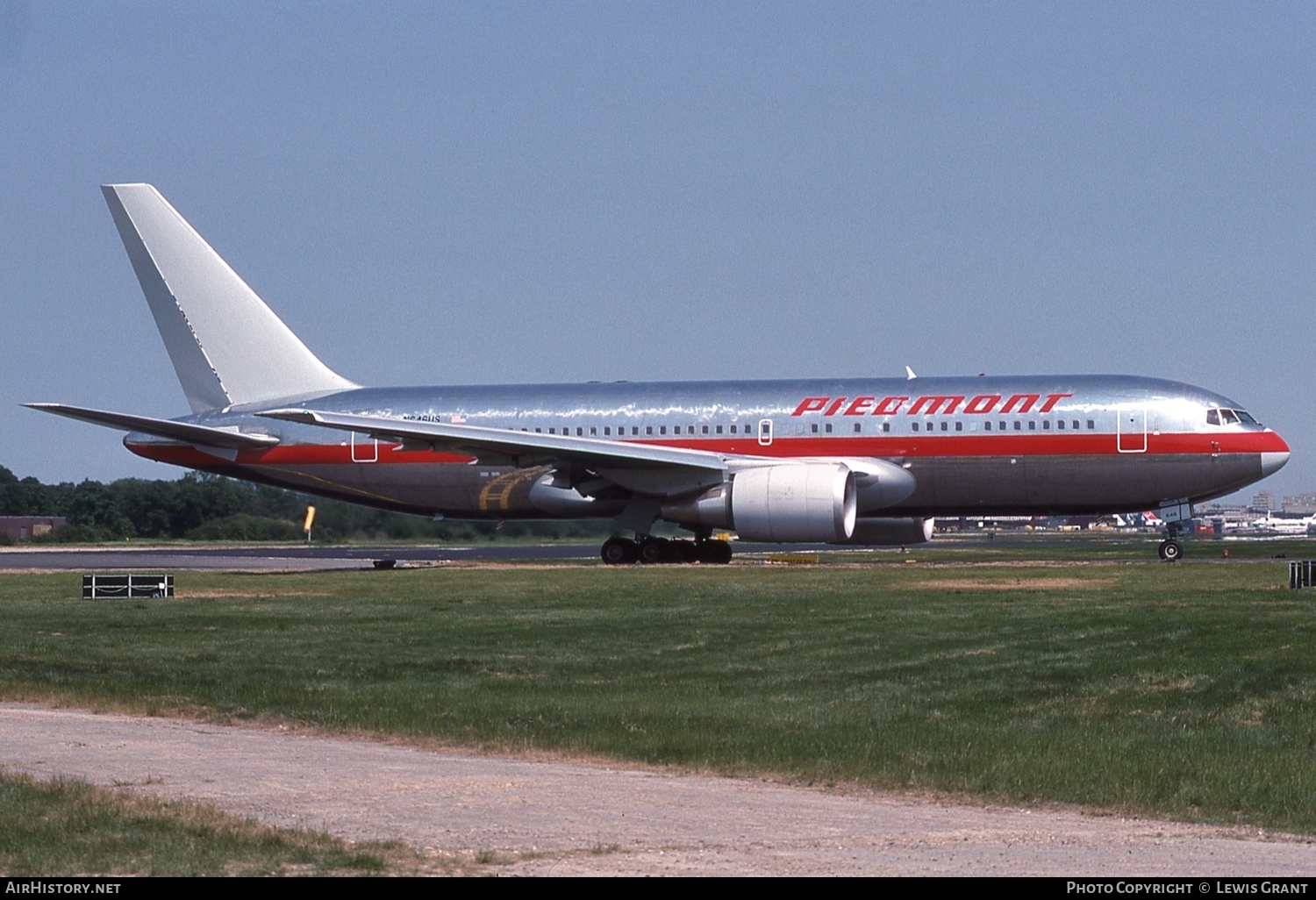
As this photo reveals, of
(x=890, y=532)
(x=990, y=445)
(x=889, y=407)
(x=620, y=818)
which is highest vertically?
(x=889, y=407)

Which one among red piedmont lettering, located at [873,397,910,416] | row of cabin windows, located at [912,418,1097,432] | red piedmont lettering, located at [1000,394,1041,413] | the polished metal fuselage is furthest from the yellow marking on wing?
red piedmont lettering, located at [1000,394,1041,413]

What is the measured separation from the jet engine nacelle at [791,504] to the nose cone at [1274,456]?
9.15 metres

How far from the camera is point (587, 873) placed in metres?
7.54

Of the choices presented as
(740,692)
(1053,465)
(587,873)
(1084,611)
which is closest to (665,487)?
(1053,465)

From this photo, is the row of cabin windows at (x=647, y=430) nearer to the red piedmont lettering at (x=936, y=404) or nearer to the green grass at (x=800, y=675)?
the red piedmont lettering at (x=936, y=404)

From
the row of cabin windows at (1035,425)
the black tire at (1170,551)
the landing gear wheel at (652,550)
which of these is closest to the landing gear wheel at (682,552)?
the landing gear wheel at (652,550)

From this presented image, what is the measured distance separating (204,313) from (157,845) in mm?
36003

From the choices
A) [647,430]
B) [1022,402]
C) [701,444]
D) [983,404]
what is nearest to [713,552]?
[701,444]

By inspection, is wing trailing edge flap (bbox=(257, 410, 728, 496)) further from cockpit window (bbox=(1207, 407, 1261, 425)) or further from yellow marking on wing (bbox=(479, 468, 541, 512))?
cockpit window (bbox=(1207, 407, 1261, 425))

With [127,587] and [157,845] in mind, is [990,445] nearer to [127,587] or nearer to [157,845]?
[127,587]

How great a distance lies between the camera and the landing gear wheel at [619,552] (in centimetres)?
3834

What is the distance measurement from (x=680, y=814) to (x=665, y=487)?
27238 mm

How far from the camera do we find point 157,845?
802cm

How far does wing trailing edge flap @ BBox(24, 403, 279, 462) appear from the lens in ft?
127
